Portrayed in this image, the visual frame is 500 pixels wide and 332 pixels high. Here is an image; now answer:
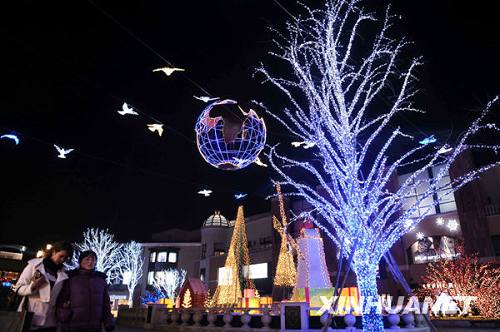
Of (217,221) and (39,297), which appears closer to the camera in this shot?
(39,297)

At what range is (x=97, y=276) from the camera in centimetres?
461

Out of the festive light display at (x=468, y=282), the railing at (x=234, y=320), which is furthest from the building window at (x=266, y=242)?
the railing at (x=234, y=320)

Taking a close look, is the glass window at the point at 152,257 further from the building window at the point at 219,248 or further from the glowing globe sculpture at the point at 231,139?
the glowing globe sculpture at the point at 231,139

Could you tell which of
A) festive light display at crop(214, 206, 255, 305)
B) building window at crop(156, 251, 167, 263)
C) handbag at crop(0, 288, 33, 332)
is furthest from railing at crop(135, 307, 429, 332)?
building window at crop(156, 251, 167, 263)

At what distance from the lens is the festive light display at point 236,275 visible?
874 inches

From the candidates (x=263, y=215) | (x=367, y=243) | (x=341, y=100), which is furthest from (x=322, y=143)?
(x=263, y=215)

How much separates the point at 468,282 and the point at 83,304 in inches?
884

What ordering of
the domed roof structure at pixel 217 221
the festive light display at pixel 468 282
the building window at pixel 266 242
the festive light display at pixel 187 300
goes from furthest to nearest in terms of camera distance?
the domed roof structure at pixel 217 221 < the building window at pixel 266 242 < the festive light display at pixel 187 300 < the festive light display at pixel 468 282

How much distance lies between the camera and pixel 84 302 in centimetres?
434

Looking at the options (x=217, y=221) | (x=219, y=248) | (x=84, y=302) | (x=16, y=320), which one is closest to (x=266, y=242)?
(x=219, y=248)

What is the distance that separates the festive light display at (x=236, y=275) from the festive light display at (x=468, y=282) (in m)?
12.3

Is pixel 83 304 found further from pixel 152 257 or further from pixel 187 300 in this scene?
pixel 152 257

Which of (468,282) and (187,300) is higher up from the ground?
(468,282)

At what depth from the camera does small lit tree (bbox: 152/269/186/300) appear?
5006 centimetres
